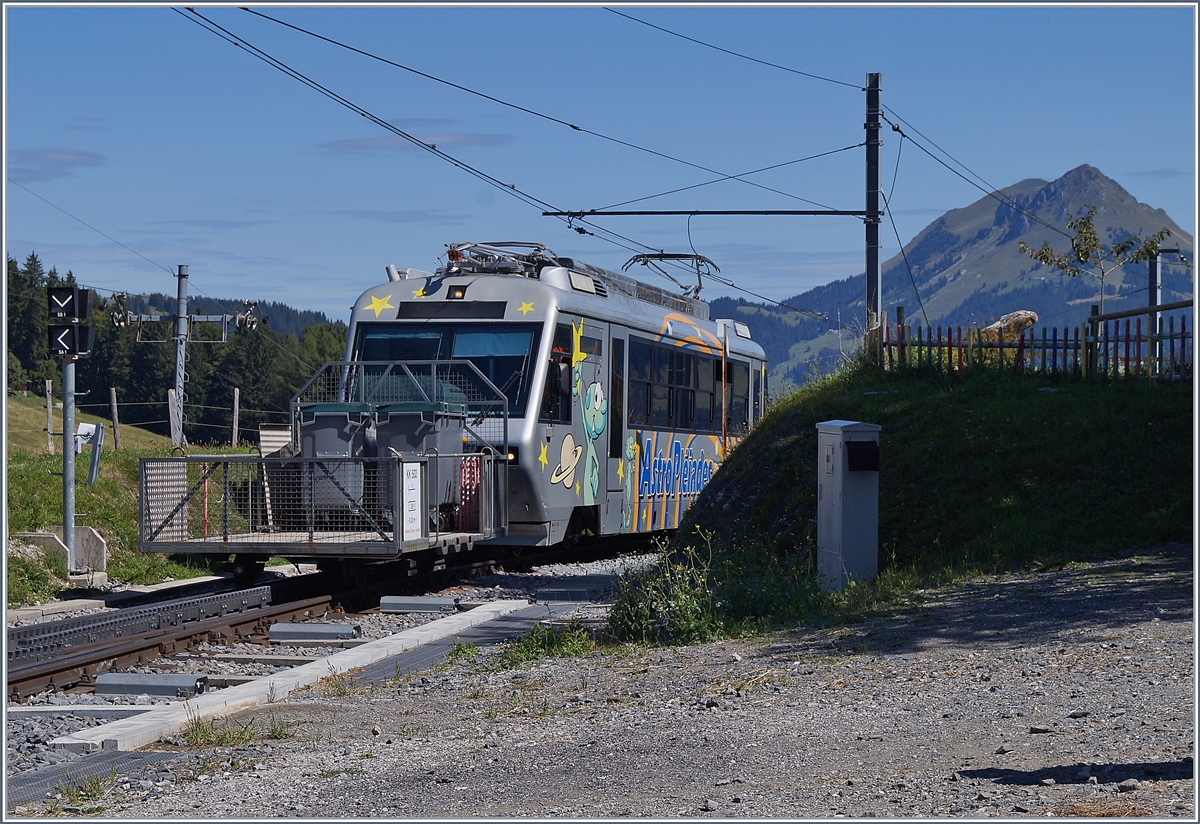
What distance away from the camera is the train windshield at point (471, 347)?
16062 millimetres

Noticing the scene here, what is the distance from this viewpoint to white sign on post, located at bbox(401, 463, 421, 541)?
13.4 metres

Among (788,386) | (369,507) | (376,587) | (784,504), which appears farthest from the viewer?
(788,386)

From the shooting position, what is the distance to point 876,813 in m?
5.52

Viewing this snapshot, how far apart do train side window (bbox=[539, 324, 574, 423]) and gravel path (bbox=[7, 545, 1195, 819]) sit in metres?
5.86

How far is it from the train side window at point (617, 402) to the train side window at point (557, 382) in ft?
4.56

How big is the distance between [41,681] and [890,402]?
37.5 feet

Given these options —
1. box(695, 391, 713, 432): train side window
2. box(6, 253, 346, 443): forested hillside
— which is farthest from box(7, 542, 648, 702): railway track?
box(6, 253, 346, 443): forested hillside

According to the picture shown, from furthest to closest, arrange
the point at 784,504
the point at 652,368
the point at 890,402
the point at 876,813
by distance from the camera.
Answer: the point at 652,368
the point at 890,402
the point at 784,504
the point at 876,813

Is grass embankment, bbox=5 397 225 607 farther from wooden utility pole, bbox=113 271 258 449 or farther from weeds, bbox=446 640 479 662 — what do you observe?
wooden utility pole, bbox=113 271 258 449

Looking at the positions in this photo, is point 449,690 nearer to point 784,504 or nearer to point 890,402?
point 784,504

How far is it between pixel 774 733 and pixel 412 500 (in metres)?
6.93

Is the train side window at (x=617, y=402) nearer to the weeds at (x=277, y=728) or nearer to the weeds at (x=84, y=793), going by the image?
the weeds at (x=277, y=728)

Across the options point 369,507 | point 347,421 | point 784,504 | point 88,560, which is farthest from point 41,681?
point 784,504

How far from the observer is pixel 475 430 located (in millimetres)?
15805
